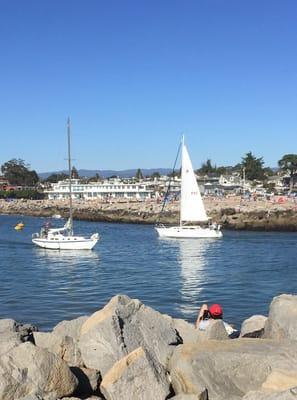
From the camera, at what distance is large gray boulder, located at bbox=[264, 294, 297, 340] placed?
1193 centimetres

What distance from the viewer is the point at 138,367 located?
9812 mm

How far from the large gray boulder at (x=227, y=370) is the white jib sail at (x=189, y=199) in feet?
185

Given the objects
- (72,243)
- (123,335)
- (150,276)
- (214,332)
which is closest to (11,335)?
(123,335)

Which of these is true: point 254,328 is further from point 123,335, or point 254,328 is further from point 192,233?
point 192,233

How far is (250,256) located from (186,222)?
22246mm

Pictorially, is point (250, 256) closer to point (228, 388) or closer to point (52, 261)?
point (52, 261)

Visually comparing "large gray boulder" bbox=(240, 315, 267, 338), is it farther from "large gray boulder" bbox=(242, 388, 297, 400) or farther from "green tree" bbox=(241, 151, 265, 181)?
"green tree" bbox=(241, 151, 265, 181)

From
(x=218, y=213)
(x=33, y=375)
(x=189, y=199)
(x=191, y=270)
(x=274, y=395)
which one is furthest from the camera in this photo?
(x=218, y=213)

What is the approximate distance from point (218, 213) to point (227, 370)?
76.1m

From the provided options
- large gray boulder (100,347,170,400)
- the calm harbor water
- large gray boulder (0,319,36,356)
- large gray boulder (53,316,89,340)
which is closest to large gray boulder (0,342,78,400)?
large gray boulder (0,319,36,356)

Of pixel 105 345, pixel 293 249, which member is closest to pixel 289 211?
pixel 293 249

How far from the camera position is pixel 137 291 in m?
29.2

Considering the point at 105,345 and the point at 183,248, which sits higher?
the point at 105,345

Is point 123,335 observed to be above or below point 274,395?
below
